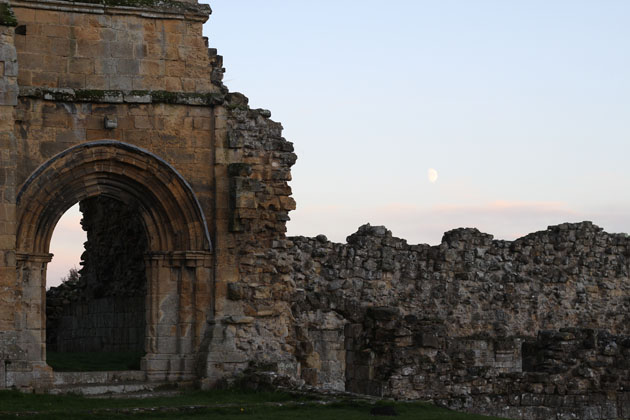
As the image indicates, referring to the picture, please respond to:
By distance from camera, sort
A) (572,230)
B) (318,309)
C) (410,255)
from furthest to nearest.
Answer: (572,230)
(410,255)
(318,309)

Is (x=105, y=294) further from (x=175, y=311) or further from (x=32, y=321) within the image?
(x=32, y=321)

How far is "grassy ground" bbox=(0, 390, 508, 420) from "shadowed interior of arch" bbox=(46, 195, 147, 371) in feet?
16.3

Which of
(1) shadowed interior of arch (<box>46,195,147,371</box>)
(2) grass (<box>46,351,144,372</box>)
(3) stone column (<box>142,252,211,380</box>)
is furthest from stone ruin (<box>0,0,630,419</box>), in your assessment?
(1) shadowed interior of arch (<box>46,195,147,371</box>)

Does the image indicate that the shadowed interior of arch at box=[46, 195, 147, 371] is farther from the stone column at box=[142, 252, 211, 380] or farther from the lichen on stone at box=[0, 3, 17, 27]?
the lichen on stone at box=[0, 3, 17, 27]

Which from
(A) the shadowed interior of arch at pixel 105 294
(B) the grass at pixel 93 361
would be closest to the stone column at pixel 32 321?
(B) the grass at pixel 93 361

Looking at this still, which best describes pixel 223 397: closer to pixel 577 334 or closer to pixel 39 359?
pixel 39 359

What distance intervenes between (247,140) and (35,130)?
3.20m

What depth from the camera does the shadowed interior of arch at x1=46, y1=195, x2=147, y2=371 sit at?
23734 mm

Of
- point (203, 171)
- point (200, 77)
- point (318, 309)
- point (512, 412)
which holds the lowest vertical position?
point (512, 412)

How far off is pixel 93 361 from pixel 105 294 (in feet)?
12.8

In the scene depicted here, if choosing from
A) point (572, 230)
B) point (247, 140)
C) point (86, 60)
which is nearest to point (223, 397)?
point (247, 140)

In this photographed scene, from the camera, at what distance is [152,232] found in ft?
64.5

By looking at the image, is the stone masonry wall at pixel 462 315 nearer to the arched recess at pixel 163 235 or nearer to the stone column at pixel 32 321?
the arched recess at pixel 163 235

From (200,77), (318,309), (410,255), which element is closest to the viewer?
(200,77)
